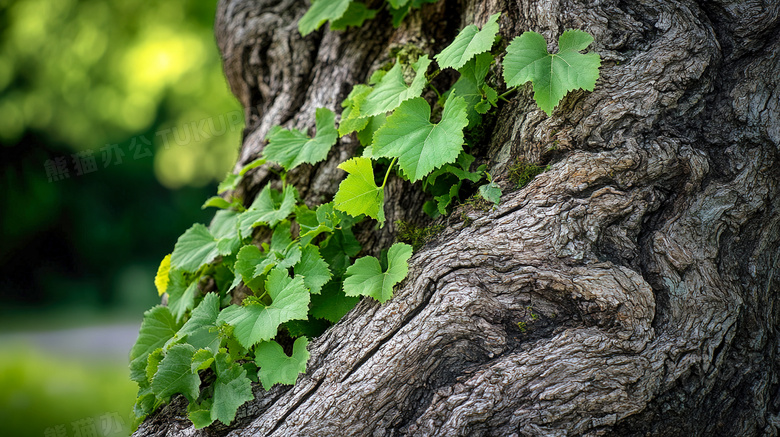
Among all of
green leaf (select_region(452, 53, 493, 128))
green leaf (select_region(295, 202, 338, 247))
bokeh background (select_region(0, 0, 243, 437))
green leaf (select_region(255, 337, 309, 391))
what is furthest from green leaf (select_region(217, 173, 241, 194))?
bokeh background (select_region(0, 0, 243, 437))

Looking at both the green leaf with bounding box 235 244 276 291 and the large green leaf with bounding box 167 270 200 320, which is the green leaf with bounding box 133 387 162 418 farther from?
the green leaf with bounding box 235 244 276 291

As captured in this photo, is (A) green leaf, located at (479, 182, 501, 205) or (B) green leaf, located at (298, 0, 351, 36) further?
(B) green leaf, located at (298, 0, 351, 36)

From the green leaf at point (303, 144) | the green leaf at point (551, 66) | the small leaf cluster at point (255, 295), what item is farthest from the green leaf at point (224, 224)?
the green leaf at point (551, 66)

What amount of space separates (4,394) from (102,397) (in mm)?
1123

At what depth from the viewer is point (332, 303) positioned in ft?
5.67

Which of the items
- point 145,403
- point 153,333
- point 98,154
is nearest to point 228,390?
point 145,403

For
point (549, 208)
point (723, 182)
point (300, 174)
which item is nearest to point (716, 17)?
point (723, 182)

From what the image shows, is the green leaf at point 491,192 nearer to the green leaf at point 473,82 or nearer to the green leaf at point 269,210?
the green leaf at point 473,82

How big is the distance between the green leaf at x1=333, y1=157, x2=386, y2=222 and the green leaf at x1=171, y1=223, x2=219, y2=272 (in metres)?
0.73

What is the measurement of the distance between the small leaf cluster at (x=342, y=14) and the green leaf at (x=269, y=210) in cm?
80

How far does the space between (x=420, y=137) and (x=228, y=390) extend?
3.51 feet

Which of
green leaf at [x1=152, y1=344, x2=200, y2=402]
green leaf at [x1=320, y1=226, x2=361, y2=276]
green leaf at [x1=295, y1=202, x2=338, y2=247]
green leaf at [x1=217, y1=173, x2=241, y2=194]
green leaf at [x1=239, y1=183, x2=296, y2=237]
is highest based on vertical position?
green leaf at [x1=217, y1=173, x2=241, y2=194]

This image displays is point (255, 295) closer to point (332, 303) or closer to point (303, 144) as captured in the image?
point (332, 303)

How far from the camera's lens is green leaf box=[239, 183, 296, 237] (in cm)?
185
